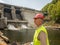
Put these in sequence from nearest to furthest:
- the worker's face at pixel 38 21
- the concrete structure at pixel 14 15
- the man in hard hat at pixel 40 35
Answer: the man in hard hat at pixel 40 35 → the worker's face at pixel 38 21 → the concrete structure at pixel 14 15

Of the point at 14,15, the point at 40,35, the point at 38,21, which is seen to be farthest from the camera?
the point at 14,15

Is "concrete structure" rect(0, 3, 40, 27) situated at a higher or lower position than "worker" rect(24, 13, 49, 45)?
lower

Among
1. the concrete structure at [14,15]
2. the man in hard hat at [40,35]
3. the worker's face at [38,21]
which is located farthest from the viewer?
the concrete structure at [14,15]

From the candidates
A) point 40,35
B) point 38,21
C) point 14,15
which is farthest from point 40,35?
point 14,15

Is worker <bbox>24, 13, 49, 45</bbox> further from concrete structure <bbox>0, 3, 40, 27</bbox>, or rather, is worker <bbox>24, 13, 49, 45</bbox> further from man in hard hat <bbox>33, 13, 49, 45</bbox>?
concrete structure <bbox>0, 3, 40, 27</bbox>

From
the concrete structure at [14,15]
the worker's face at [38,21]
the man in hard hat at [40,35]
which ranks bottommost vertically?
the concrete structure at [14,15]

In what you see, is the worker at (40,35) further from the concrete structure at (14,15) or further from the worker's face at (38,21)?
the concrete structure at (14,15)

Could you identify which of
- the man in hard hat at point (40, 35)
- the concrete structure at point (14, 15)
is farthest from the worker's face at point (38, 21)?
the concrete structure at point (14, 15)

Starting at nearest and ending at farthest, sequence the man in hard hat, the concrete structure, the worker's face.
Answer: the man in hard hat, the worker's face, the concrete structure

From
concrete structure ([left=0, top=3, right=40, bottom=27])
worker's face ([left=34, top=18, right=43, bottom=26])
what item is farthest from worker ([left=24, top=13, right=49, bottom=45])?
concrete structure ([left=0, top=3, right=40, bottom=27])

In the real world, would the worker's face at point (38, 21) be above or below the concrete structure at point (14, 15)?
above

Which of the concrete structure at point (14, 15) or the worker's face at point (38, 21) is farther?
the concrete structure at point (14, 15)

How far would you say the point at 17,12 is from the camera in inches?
3342

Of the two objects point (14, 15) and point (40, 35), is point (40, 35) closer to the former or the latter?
point (40, 35)
